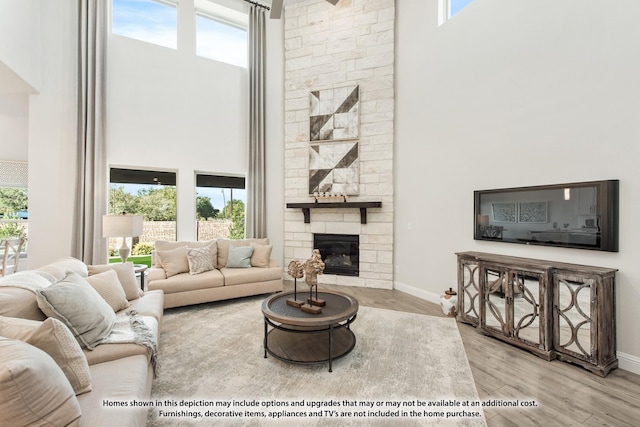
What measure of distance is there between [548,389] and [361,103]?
4.50 m

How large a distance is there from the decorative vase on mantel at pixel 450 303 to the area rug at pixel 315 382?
0.42 meters

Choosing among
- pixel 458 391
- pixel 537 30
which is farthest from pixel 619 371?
pixel 537 30

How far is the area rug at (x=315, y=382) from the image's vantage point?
1.90 meters

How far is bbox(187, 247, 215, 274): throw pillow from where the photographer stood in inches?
162

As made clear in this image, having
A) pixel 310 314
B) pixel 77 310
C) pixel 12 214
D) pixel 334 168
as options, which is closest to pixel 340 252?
pixel 334 168

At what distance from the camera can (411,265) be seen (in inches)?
186

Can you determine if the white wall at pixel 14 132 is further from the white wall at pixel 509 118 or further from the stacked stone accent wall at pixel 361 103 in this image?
the white wall at pixel 509 118

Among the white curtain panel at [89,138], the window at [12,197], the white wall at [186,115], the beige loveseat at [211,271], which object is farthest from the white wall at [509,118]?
the window at [12,197]

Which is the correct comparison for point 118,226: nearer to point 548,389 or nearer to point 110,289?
point 110,289

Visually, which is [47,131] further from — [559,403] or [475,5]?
[559,403]

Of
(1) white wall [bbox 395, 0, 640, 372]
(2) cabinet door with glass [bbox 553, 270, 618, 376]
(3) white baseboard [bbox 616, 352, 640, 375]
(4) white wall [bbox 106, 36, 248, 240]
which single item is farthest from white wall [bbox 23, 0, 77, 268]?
(3) white baseboard [bbox 616, 352, 640, 375]

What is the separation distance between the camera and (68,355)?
4.53ft

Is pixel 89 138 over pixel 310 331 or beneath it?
over

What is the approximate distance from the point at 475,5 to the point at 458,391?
436 centimetres
